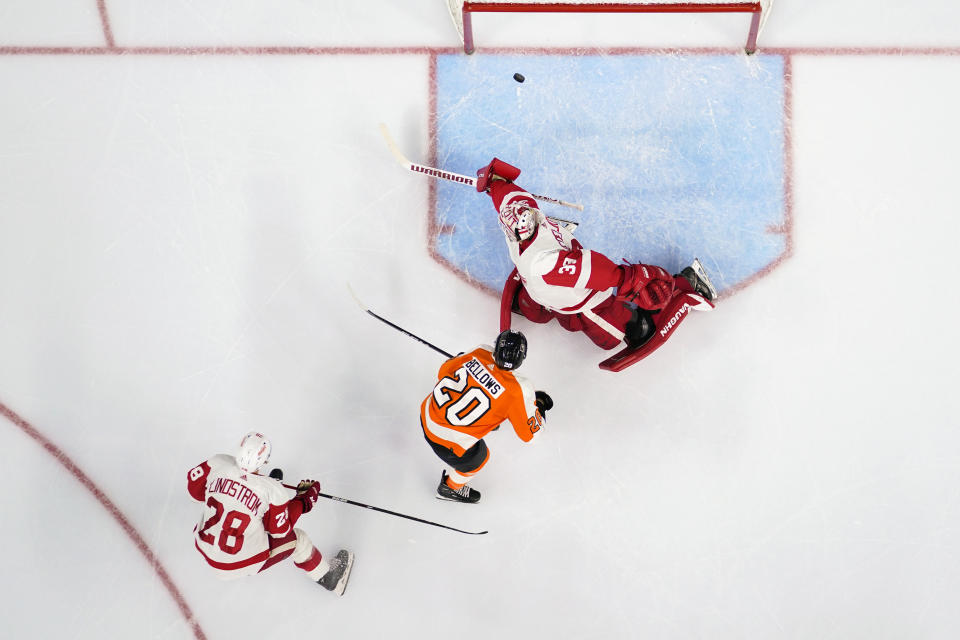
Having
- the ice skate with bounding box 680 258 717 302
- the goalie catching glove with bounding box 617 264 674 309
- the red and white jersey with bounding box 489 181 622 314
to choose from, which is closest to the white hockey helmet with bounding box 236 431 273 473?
the red and white jersey with bounding box 489 181 622 314

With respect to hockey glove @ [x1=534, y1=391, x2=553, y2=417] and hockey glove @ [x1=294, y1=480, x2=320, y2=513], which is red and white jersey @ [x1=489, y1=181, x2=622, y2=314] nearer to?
hockey glove @ [x1=534, y1=391, x2=553, y2=417]

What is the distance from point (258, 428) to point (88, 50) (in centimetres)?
249

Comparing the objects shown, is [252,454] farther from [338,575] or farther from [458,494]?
[458,494]

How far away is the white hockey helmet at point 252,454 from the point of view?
3.56 m

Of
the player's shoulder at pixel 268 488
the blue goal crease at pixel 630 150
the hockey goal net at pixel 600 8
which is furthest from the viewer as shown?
the blue goal crease at pixel 630 150

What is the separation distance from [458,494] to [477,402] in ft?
2.61

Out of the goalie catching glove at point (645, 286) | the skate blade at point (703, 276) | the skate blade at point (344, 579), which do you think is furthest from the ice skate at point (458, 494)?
the skate blade at point (703, 276)

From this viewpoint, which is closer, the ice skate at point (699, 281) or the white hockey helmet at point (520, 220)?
the white hockey helmet at point (520, 220)

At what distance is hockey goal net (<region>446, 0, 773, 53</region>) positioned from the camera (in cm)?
397

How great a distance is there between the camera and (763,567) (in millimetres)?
4141

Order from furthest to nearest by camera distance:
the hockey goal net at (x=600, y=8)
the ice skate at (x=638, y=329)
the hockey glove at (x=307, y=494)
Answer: the ice skate at (x=638, y=329) → the hockey goal net at (x=600, y=8) → the hockey glove at (x=307, y=494)

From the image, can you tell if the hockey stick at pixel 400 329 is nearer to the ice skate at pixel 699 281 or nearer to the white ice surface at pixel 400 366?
the white ice surface at pixel 400 366

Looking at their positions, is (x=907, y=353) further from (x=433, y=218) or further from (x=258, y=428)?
(x=258, y=428)

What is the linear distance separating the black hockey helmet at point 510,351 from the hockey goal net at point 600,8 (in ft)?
5.65
